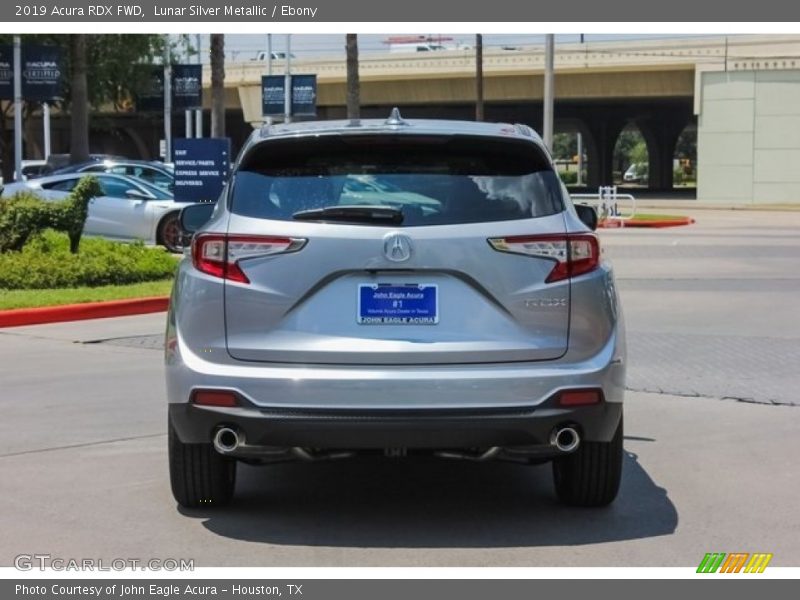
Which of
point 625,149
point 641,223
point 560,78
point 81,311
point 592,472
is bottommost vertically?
point 641,223

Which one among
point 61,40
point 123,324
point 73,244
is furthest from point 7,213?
point 61,40

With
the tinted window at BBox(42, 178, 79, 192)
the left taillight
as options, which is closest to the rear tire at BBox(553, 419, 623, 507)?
the left taillight

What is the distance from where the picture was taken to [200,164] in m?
20.2

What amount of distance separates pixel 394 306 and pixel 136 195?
17446 millimetres

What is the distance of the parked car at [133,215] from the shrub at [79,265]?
4.44 metres

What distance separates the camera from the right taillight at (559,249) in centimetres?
540

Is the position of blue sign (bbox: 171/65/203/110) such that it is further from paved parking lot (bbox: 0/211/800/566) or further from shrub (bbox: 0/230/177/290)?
paved parking lot (bbox: 0/211/800/566)

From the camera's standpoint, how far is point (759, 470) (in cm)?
695

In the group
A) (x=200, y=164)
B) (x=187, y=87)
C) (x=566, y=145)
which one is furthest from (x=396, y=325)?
(x=566, y=145)

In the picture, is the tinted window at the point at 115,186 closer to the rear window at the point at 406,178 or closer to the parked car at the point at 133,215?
the parked car at the point at 133,215

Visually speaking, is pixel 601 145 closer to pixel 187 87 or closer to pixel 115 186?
pixel 187 87
